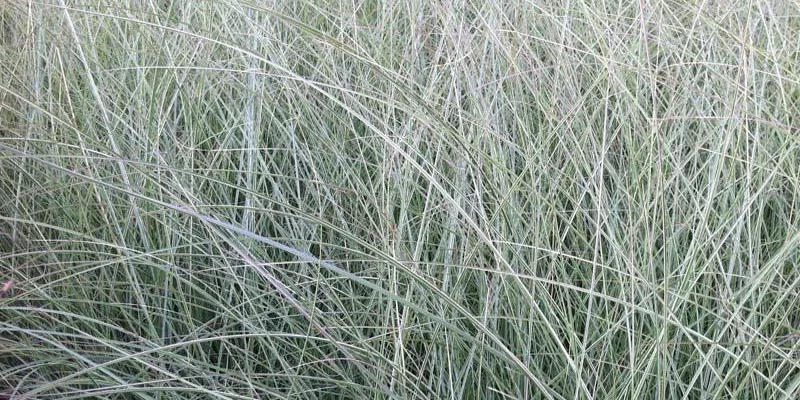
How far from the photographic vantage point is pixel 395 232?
3.81ft

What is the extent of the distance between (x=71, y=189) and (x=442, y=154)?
Result: 58cm

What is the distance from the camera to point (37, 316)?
3.64 ft

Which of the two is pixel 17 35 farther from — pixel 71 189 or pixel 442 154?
pixel 442 154

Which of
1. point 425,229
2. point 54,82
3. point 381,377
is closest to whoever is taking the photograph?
point 381,377

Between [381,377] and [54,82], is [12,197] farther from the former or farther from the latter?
[381,377]

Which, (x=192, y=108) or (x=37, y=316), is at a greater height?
(x=192, y=108)

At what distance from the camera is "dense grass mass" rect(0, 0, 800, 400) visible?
1023mm

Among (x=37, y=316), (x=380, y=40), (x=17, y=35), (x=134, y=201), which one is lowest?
(x=37, y=316)

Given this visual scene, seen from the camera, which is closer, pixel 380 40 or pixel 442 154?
pixel 442 154

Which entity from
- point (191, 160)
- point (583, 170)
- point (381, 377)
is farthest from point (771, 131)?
point (191, 160)

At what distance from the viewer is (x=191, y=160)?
1402 mm

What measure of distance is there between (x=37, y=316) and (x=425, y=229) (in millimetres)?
532

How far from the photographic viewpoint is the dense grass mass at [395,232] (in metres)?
1.02

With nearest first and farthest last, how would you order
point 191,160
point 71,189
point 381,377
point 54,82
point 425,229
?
point 381,377
point 425,229
point 71,189
point 191,160
point 54,82
